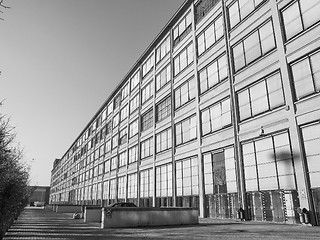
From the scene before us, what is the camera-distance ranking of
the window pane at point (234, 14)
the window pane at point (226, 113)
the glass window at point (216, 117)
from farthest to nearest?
the window pane at point (234, 14) < the glass window at point (216, 117) < the window pane at point (226, 113)

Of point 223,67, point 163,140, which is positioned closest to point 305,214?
point 223,67

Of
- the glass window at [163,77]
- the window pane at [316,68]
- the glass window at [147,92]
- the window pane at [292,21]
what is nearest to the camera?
the window pane at [316,68]

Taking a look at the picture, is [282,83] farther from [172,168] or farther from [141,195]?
[141,195]

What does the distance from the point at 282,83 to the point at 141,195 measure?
27.5 metres

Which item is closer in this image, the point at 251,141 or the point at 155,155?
the point at 251,141

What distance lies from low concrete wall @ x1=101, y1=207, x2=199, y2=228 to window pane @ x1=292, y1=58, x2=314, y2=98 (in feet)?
36.3

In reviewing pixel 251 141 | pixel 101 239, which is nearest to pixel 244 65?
pixel 251 141

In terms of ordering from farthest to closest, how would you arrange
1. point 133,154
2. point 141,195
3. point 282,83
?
point 133,154
point 141,195
point 282,83

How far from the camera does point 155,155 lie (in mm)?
38281

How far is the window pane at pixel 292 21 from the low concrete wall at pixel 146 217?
14.4 meters

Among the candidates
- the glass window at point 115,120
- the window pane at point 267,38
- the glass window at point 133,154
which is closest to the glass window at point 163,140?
the glass window at point 133,154

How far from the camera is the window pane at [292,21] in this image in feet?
64.9

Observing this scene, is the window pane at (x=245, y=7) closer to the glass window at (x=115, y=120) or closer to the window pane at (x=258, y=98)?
the window pane at (x=258, y=98)

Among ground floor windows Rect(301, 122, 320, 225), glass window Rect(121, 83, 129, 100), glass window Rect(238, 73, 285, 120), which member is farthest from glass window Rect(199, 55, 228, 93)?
glass window Rect(121, 83, 129, 100)
